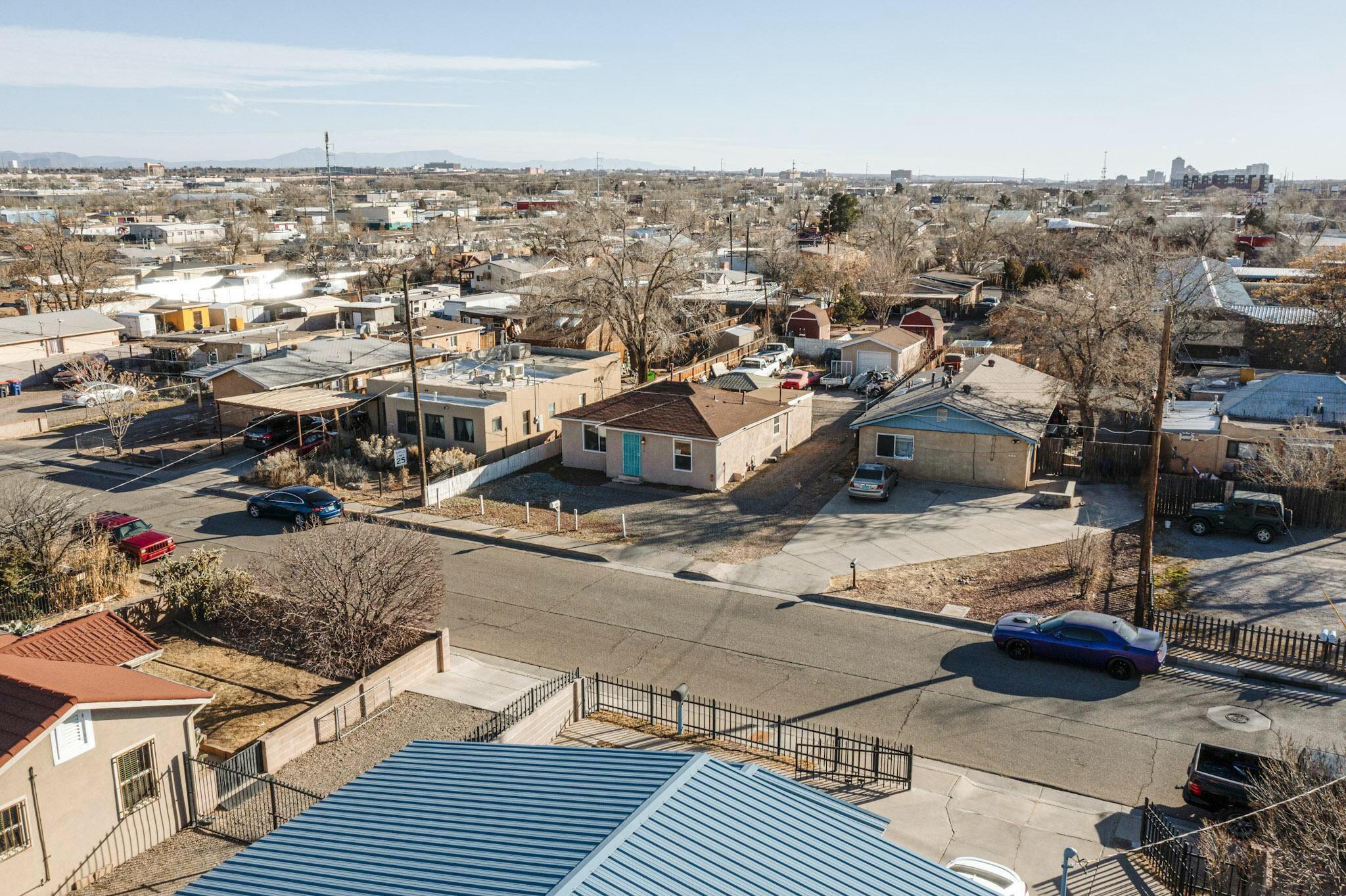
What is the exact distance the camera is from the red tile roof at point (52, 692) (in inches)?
520

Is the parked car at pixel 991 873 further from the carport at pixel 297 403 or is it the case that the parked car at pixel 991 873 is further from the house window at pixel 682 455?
the carport at pixel 297 403

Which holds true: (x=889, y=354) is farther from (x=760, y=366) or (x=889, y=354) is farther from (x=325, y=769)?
(x=325, y=769)

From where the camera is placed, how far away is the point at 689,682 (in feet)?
66.3

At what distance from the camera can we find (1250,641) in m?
20.9

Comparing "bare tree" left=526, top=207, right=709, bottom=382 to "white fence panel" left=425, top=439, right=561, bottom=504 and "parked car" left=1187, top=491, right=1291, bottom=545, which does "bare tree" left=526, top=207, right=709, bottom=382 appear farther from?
"parked car" left=1187, top=491, right=1291, bottom=545

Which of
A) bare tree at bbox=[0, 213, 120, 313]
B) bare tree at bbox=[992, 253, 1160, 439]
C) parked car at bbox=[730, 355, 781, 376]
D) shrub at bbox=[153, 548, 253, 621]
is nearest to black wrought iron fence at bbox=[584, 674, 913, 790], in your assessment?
shrub at bbox=[153, 548, 253, 621]

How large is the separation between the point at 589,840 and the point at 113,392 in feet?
153

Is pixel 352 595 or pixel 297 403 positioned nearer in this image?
pixel 352 595

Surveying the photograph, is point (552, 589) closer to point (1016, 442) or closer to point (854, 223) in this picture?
point (1016, 442)

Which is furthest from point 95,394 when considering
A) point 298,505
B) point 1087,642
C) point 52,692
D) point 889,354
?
point 1087,642

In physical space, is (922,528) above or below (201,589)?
below

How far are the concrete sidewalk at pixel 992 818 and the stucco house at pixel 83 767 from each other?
23.4 feet

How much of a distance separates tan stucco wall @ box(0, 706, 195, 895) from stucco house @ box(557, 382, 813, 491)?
20.5 meters

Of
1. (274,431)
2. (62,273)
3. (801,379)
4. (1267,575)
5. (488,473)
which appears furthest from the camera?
(62,273)
